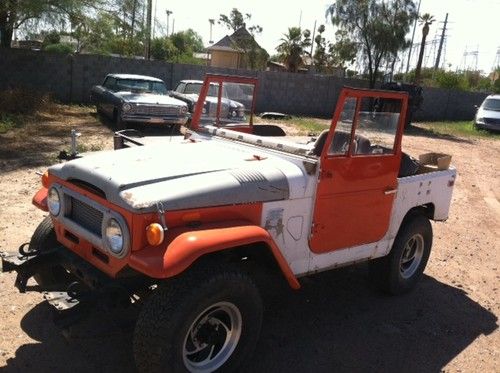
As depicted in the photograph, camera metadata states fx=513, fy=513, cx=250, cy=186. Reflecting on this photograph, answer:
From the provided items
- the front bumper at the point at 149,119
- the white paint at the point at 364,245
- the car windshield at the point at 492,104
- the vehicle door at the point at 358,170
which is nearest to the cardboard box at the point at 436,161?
the white paint at the point at 364,245

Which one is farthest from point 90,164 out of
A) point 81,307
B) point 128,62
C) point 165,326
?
point 128,62

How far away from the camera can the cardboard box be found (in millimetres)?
5012

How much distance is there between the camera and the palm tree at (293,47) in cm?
4184

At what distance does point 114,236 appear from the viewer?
2.98 metres

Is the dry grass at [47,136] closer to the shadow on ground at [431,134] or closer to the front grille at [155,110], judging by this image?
the front grille at [155,110]

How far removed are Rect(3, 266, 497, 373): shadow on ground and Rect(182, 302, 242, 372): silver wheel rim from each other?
13.4 inches

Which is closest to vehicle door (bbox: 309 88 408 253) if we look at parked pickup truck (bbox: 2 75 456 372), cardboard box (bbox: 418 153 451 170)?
parked pickup truck (bbox: 2 75 456 372)

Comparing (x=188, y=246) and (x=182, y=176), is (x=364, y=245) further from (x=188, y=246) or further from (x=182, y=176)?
(x=188, y=246)

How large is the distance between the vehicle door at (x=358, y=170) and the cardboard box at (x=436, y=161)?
97cm

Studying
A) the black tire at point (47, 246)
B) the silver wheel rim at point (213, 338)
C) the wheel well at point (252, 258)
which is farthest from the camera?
the black tire at point (47, 246)

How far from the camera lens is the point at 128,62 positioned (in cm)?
1970

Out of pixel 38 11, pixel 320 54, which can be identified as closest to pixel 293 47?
pixel 320 54

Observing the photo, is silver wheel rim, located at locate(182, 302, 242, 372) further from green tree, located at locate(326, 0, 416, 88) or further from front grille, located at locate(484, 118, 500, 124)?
green tree, located at locate(326, 0, 416, 88)

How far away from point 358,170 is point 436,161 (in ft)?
5.95
